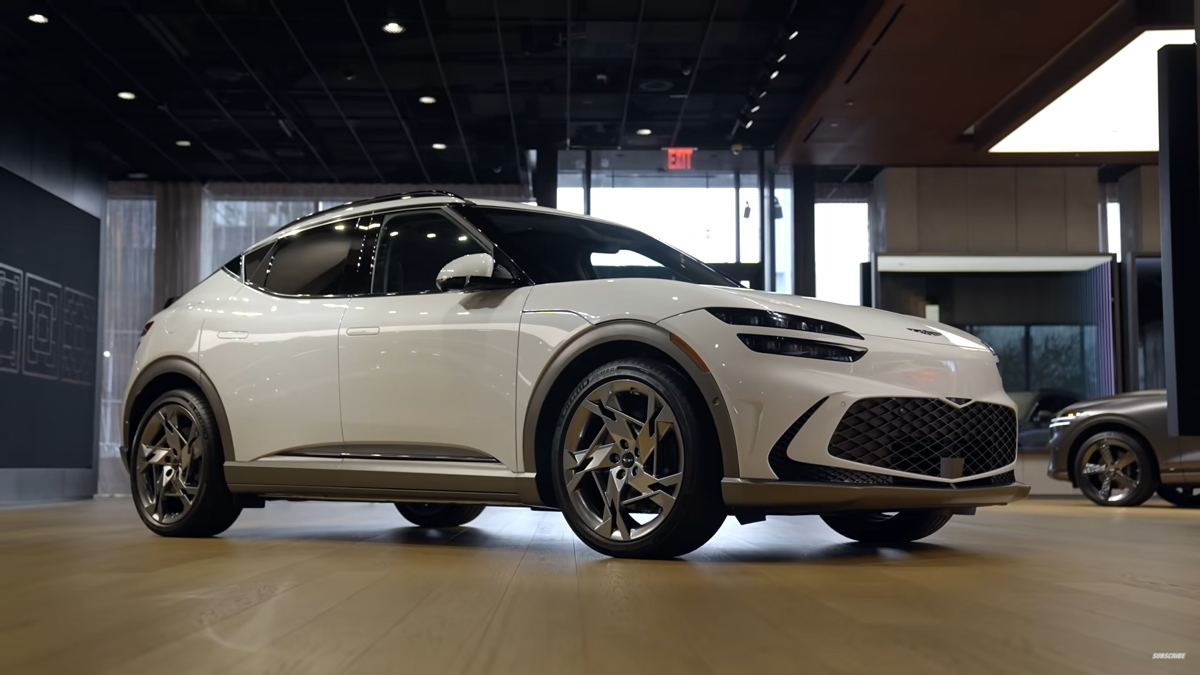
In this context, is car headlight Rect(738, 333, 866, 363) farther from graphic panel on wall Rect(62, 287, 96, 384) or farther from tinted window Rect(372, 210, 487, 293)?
graphic panel on wall Rect(62, 287, 96, 384)

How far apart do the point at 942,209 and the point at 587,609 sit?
555 inches

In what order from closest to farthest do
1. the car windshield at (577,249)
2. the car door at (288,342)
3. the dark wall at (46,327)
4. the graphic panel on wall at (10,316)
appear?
the car windshield at (577,249), the car door at (288,342), the graphic panel on wall at (10,316), the dark wall at (46,327)

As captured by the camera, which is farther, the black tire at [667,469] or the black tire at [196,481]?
the black tire at [196,481]

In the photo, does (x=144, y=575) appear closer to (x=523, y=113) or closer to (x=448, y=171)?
(x=523, y=113)

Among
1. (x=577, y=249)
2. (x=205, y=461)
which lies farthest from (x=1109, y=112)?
(x=205, y=461)

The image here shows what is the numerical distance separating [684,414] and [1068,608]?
4.90 ft

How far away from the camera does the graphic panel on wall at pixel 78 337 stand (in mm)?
15188

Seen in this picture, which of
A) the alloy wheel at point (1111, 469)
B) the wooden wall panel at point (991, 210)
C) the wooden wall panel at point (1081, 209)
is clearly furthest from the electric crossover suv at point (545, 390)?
the wooden wall panel at point (1081, 209)

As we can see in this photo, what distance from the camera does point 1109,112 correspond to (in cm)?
1256

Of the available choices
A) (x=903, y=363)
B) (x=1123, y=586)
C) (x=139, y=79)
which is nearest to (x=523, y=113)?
(x=139, y=79)

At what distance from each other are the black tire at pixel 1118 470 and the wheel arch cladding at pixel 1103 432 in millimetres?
13

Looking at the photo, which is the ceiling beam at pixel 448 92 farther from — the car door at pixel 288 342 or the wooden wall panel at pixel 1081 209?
the wooden wall panel at pixel 1081 209

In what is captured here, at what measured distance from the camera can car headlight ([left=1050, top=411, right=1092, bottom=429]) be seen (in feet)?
37.0

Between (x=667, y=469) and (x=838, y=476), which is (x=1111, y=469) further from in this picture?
(x=667, y=469)
